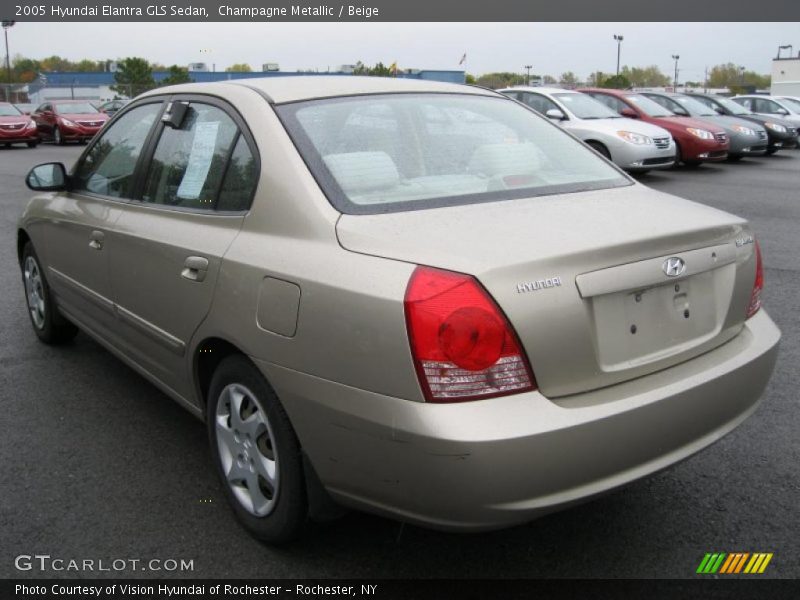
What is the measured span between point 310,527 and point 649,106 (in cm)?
1594

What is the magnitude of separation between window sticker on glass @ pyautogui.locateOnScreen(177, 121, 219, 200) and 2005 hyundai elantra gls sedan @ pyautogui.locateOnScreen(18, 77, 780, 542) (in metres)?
0.01

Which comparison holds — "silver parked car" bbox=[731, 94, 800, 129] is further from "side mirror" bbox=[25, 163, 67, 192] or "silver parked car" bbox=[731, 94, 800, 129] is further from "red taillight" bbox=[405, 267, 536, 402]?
"red taillight" bbox=[405, 267, 536, 402]

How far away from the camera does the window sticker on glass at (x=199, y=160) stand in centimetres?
324

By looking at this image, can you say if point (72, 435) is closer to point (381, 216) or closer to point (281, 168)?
point (281, 168)

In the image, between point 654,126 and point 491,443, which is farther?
point 654,126

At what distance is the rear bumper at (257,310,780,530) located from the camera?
2152 mm

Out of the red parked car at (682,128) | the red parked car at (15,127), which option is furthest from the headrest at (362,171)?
the red parked car at (15,127)

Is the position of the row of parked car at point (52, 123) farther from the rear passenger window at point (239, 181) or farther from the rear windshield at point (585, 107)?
the rear passenger window at point (239, 181)

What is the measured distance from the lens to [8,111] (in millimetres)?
27000

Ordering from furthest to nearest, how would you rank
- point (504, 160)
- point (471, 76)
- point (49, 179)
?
point (471, 76), point (49, 179), point (504, 160)

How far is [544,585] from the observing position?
2.63 m

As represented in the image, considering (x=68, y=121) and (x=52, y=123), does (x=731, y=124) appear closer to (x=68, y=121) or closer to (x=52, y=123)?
(x=68, y=121)

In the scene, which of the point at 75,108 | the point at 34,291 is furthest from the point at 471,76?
the point at 34,291

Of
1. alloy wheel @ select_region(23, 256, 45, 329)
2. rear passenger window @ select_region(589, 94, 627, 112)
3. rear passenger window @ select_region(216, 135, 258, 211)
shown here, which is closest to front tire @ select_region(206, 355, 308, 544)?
rear passenger window @ select_region(216, 135, 258, 211)
